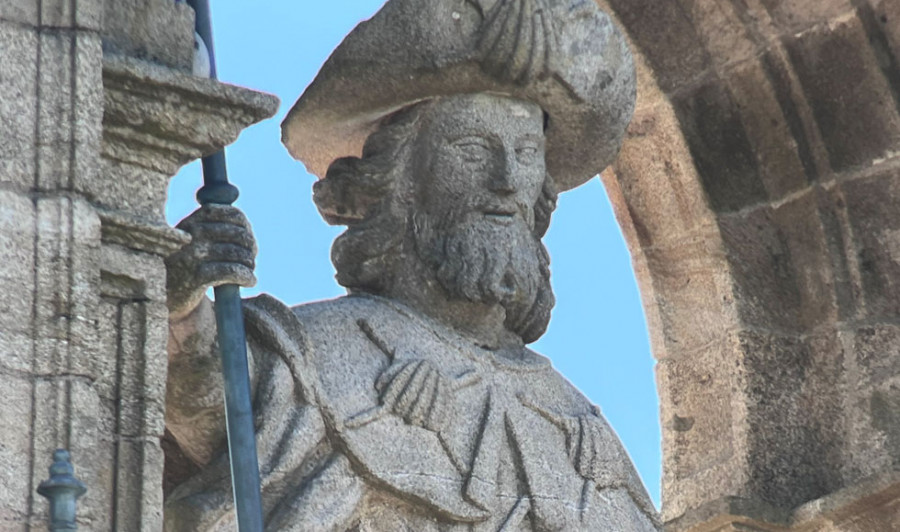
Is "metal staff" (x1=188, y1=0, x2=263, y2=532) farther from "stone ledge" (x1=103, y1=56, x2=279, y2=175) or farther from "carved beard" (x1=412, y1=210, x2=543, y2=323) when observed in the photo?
"carved beard" (x1=412, y1=210, x2=543, y2=323)

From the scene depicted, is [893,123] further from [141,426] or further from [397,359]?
[141,426]

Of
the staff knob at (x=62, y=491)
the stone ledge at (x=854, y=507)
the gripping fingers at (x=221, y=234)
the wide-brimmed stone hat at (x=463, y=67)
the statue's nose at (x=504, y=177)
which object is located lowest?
the staff knob at (x=62, y=491)

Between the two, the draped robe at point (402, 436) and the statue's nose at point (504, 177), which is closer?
the draped robe at point (402, 436)

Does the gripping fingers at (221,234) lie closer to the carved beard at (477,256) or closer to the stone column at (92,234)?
the stone column at (92,234)

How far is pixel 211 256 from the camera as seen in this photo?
691 cm

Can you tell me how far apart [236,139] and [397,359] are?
3.53 feet

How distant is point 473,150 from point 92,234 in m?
1.72

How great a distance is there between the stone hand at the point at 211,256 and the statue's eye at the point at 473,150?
1150mm

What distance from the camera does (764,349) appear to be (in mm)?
9500

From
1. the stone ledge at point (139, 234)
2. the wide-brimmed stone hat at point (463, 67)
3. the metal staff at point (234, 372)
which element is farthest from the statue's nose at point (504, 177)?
the stone ledge at point (139, 234)

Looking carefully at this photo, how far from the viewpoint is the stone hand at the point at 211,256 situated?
6906 millimetres

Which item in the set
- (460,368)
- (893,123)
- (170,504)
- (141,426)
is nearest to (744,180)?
(893,123)

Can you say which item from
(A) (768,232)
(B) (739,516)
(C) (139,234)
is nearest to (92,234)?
(C) (139,234)

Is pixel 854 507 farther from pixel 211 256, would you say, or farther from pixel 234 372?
pixel 211 256
